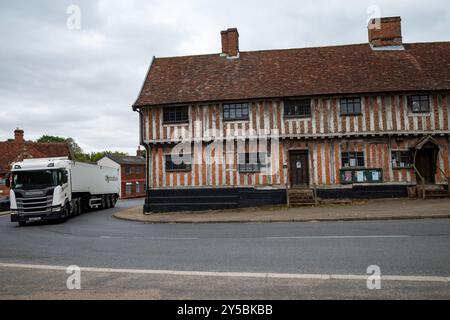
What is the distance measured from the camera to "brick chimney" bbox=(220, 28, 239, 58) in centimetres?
2194

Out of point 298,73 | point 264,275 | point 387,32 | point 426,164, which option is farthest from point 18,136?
point 264,275

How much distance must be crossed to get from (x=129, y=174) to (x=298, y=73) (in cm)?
3938

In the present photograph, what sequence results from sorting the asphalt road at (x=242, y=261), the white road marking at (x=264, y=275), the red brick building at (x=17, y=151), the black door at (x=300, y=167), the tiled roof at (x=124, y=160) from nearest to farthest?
the asphalt road at (x=242, y=261), the white road marking at (x=264, y=275), the black door at (x=300, y=167), the red brick building at (x=17, y=151), the tiled roof at (x=124, y=160)

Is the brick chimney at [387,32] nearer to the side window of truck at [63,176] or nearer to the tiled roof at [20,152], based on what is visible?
the side window of truck at [63,176]

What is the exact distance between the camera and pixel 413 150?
17.8 metres

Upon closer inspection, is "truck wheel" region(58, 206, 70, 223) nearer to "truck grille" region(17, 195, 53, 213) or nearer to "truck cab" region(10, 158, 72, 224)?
"truck cab" region(10, 158, 72, 224)

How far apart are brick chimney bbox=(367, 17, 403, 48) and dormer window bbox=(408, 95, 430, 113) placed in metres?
4.81

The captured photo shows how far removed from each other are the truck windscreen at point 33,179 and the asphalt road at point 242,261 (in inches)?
223

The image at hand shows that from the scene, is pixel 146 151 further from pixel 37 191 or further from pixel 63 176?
pixel 37 191

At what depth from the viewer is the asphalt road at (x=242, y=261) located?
491 cm

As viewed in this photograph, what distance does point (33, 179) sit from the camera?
16.0 meters

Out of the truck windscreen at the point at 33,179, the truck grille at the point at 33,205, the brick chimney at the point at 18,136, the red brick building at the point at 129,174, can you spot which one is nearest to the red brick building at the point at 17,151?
the brick chimney at the point at 18,136
